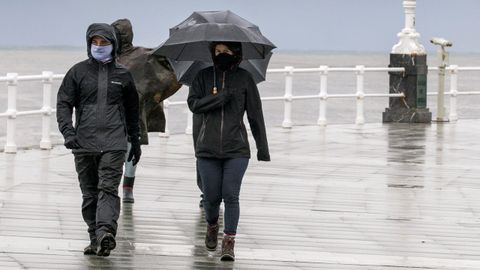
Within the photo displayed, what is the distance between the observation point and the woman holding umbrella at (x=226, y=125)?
11.2 m

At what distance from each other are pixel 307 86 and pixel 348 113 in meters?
30.5

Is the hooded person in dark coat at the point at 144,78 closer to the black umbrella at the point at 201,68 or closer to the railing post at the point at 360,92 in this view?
the black umbrella at the point at 201,68

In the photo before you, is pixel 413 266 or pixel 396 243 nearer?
pixel 413 266

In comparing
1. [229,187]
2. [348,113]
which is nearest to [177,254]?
[229,187]

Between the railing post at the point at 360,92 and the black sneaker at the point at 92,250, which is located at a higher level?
the railing post at the point at 360,92

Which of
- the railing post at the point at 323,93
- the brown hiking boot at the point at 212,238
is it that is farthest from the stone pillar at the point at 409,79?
the brown hiking boot at the point at 212,238

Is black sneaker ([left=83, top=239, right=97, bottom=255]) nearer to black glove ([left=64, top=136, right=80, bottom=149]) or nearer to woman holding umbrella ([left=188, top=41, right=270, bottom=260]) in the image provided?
black glove ([left=64, top=136, right=80, bottom=149])

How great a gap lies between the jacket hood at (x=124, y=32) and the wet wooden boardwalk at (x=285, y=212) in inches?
57.0

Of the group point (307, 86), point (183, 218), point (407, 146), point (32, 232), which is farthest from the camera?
point (307, 86)

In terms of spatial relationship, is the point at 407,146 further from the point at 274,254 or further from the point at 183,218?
the point at 274,254

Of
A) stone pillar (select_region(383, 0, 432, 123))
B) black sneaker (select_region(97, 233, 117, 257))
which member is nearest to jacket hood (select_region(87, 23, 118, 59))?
black sneaker (select_region(97, 233, 117, 257))

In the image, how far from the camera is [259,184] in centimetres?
1606

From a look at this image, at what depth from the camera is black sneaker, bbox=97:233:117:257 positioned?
10773 millimetres

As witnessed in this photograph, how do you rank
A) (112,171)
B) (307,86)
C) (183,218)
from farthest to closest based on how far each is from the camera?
(307,86) < (183,218) < (112,171)
